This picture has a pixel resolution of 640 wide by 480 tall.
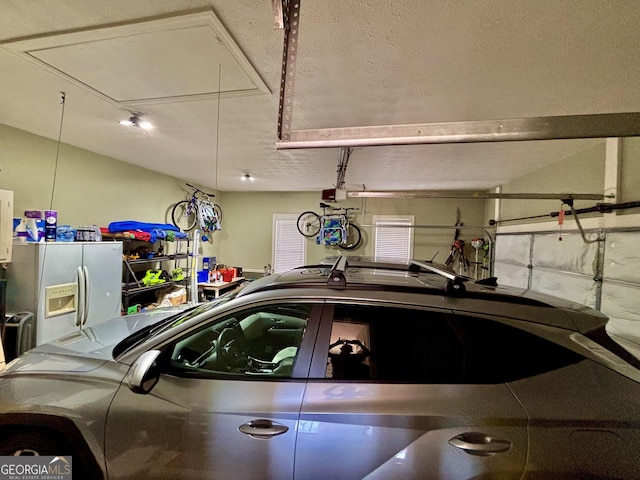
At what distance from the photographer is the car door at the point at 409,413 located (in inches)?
42.9

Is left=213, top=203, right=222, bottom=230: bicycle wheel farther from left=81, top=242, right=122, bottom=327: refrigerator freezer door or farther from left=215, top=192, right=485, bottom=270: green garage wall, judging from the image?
left=81, top=242, right=122, bottom=327: refrigerator freezer door

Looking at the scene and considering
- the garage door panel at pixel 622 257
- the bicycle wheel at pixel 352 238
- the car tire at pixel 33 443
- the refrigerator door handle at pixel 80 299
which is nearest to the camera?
the car tire at pixel 33 443

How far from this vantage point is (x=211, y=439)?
122 centimetres

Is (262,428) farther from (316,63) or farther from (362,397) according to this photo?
(316,63)

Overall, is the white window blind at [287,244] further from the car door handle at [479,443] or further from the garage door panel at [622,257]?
the car door handle at [479,443]

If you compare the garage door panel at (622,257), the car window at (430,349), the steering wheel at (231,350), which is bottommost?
the steering wheel at (231,350)

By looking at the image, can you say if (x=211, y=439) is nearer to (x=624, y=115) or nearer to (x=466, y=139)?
(x=466, y=139)

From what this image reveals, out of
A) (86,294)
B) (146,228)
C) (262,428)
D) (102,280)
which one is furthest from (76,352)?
(146,228)

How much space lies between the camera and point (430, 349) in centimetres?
127

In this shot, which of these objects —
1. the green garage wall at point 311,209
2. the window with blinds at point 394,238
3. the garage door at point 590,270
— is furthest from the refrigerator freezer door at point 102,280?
the garage door at point 590,270

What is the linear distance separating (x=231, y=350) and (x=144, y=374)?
0.49 metres

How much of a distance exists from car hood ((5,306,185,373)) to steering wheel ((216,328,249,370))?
59 centimetres

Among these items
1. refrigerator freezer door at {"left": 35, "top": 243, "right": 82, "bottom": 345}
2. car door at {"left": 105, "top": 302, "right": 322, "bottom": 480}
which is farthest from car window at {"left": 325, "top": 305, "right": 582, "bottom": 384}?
refrigerator freezer door at {"left": 35, "top": 243, "right": 82, "bottom": 345}

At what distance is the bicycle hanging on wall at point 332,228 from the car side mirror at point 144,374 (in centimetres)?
444
